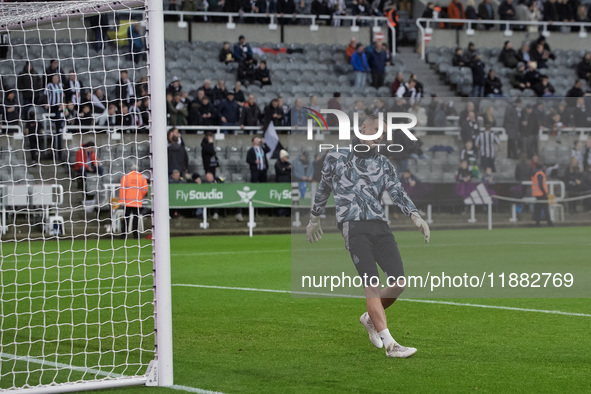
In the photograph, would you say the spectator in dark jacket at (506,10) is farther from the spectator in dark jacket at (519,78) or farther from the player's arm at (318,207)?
the player's arm at (318,207)

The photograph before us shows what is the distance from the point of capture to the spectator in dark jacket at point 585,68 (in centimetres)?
3312

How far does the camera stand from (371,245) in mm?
7863

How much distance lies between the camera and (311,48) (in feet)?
104

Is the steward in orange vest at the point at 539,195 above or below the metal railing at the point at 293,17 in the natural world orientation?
below

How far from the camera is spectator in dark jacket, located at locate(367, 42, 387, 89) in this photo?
1185 inches

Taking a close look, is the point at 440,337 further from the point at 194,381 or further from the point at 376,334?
the point at 194,381

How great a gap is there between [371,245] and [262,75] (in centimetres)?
2159

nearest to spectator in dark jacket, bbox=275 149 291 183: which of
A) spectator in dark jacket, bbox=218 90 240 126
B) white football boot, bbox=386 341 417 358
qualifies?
spectator in dark jacket, bbox=218 90 240 126

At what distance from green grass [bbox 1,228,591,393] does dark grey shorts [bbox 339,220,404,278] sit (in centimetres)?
73

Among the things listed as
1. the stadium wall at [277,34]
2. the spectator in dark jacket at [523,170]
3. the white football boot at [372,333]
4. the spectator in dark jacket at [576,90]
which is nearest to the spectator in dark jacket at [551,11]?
the spectator in dark jacket at [576,90]

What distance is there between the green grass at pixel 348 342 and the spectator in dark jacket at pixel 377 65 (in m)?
15.6

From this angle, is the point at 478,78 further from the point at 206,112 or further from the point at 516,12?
the point at 206,112

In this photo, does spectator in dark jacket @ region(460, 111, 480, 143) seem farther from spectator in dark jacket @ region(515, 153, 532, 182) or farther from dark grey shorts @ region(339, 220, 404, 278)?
dark grey shorts @ region(339, 220, 404, 278)

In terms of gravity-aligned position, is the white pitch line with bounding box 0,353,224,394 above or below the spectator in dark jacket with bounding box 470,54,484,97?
below
